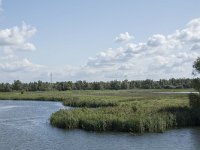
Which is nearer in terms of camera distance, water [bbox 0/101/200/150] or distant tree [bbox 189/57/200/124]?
water [bbox 0/101/200/150]

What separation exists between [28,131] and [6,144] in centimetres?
933

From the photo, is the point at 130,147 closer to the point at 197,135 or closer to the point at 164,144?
the point at 164,144

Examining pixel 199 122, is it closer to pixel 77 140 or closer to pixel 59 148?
pixel 77 140

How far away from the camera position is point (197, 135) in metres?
46.3

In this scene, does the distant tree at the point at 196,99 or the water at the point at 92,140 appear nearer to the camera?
the water at the point at 92,140

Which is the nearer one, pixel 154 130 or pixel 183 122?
pixel 154 130

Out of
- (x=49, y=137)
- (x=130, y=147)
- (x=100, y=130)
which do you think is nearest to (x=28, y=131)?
(x=49, y=137)

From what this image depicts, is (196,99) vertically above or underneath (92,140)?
above

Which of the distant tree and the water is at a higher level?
the distant tree

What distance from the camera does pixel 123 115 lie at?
52.3 m

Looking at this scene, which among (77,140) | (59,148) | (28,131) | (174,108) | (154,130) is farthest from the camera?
(174,108)

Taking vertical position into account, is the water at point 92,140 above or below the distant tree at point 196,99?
below

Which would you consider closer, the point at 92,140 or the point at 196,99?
the point at 92,140

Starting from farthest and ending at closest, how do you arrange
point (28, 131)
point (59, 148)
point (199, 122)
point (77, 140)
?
point (199, 122) < point (28, 131) < point (77, 140) < point (59, 148)
